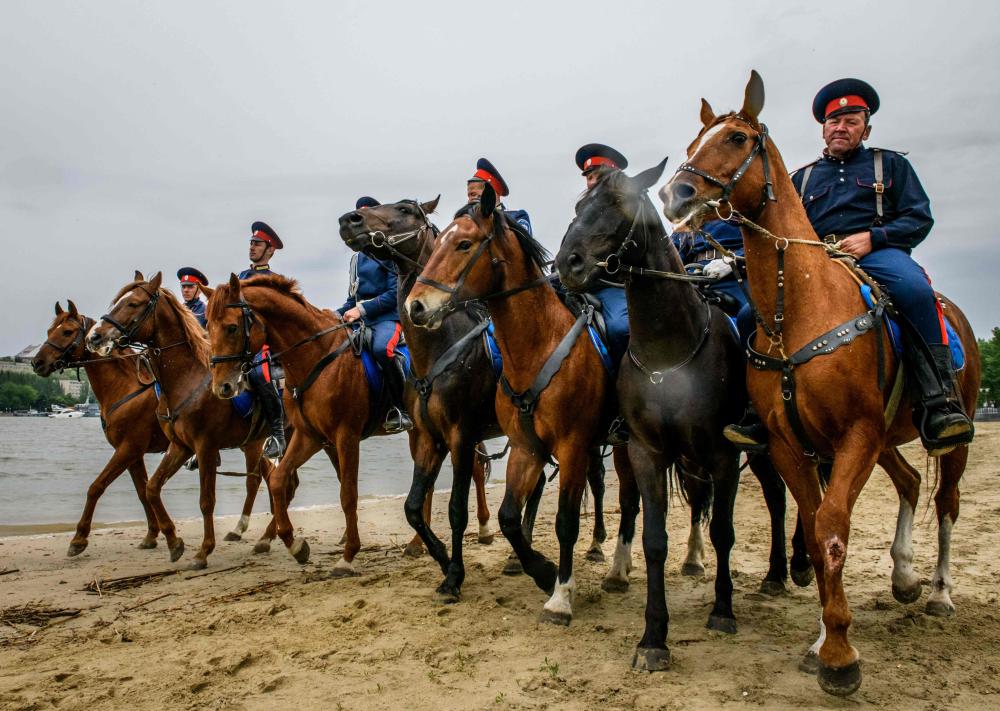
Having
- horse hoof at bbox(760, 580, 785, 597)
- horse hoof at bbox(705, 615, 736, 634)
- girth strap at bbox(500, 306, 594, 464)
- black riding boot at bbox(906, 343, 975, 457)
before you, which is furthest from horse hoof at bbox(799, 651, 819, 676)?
girth strap at bbox(500, 306, 594, 464)

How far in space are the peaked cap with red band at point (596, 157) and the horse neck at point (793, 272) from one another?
10.5 feet

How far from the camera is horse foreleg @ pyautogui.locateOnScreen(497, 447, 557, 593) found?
5953 mm

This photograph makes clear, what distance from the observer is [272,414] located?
9992 millimetres

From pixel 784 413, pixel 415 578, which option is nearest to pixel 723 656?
pixel 784 413

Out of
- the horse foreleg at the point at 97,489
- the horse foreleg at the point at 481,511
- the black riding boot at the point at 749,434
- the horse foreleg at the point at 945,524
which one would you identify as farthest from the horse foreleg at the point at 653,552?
the horse foreleg at the point at 97,489

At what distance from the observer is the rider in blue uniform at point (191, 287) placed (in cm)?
1328

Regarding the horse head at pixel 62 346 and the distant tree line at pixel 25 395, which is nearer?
the horse head at pixel 62 346

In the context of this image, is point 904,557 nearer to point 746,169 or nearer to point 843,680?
point 843,680

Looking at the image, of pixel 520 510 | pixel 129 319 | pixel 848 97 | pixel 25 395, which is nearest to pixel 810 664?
pixel 520 510

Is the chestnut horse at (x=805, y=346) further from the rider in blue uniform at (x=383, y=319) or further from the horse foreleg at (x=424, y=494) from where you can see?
the rider in blue uniform at (x=383, y=319)

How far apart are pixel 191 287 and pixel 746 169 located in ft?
38.0

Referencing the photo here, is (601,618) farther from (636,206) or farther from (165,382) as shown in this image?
(165,382)

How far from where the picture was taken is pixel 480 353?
7.29m

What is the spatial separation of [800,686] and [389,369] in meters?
5.79
